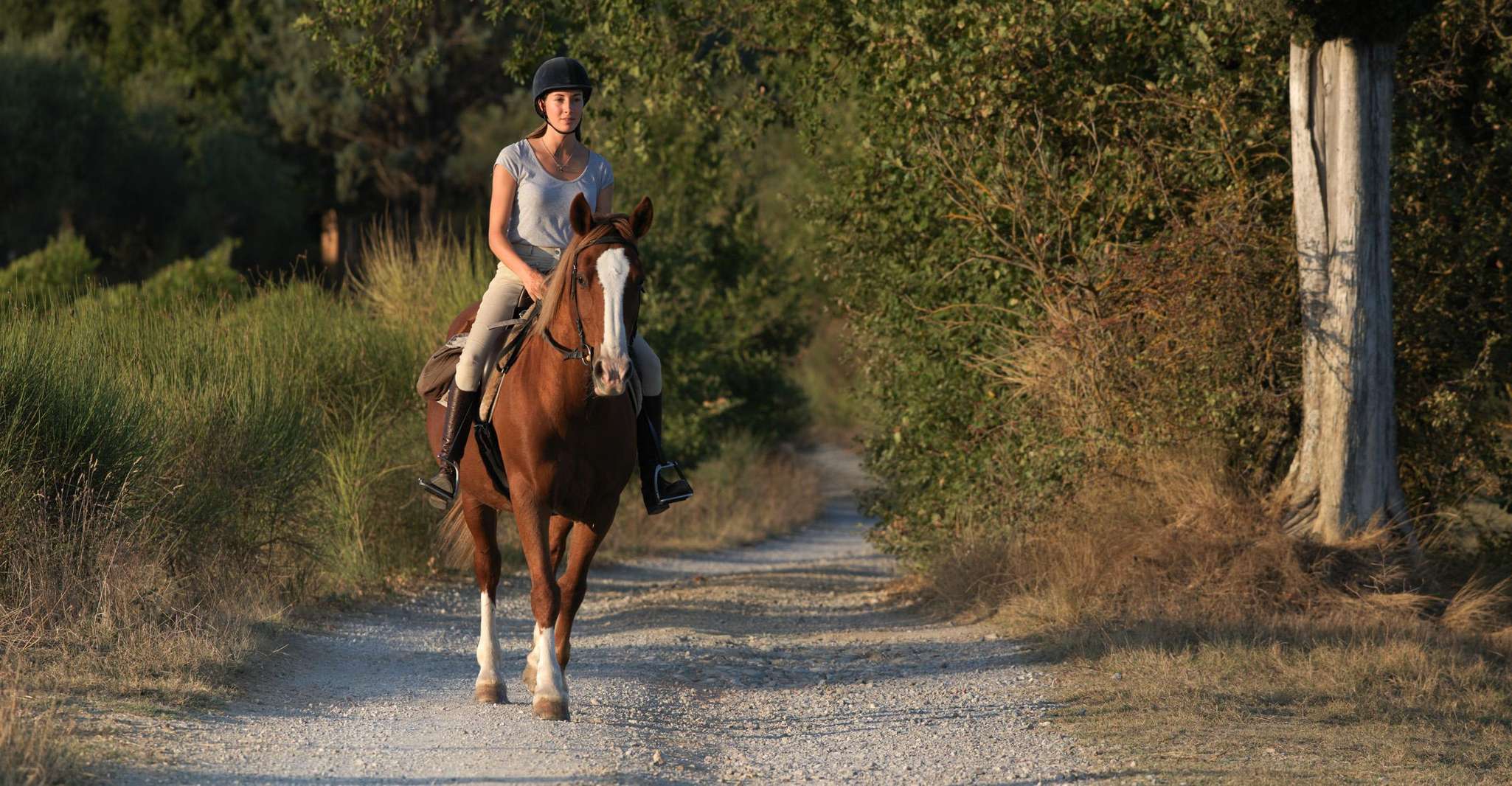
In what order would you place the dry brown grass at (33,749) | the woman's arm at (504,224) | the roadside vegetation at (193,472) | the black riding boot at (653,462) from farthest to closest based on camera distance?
1. the black riding boot at (653,462)
2. the woman's arm at (504,224)
3. the roadside vegetation at (193,472)
4. the dry brown grass at (33,749)

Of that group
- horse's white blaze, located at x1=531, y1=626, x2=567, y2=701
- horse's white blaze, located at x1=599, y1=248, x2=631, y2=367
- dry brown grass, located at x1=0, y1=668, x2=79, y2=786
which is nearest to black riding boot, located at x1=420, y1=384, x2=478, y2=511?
horse's white blaze, located at x1=531, y1=626, x2=567, y2=701

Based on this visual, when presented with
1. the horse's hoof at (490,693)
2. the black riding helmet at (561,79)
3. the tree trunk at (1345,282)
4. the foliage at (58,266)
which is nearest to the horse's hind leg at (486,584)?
the horse's hoof at (490,693)

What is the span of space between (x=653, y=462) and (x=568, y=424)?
101 centimetres

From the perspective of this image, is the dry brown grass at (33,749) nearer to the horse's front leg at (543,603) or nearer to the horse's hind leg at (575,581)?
the horse's front leg at (543,603)

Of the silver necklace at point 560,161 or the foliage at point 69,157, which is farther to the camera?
the foliage at point 69,157

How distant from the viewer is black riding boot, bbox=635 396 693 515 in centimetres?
851

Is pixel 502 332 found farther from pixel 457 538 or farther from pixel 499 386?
pixel 457 538

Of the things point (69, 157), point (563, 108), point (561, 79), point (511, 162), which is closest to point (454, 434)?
point (511, 162)

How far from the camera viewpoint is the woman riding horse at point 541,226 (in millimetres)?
8086

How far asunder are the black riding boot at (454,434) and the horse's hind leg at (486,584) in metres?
0.14

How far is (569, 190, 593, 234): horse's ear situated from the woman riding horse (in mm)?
596

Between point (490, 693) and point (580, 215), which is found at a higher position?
point (580, 215)

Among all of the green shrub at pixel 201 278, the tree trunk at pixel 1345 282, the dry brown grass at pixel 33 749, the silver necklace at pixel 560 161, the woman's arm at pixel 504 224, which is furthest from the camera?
the green shrub at pixel 201 278

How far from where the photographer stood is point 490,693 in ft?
26.3
